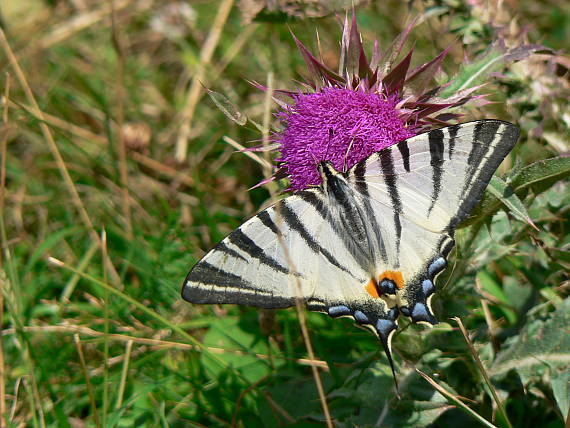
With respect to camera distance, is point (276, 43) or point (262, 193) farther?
point (276, 43)

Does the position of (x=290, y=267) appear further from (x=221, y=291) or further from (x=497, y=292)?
(x=497, y=292)

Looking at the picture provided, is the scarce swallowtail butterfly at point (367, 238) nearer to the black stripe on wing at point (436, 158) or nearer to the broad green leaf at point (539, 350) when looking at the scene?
the black stripe on wing at point (436, 158)

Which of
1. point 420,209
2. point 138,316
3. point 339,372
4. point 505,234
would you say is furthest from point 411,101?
point 138,316

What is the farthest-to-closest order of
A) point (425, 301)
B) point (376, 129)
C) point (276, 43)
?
point (276, 43)
point (376, 129)
point (425, 301)

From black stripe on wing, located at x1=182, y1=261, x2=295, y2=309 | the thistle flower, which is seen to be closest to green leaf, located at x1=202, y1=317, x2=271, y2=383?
black stripe on wing, located at x1=182, y1=261, x2=295, y2=309

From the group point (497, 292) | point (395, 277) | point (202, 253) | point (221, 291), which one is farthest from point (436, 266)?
point (202, 253)

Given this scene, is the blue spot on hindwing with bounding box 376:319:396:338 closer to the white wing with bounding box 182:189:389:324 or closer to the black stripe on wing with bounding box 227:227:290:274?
the white wing with bounding box 182:189:389:324

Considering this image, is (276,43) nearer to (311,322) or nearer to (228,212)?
(228,212)
